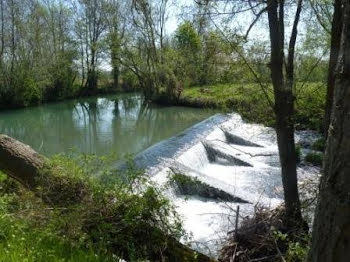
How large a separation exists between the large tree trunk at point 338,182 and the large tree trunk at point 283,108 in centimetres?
345

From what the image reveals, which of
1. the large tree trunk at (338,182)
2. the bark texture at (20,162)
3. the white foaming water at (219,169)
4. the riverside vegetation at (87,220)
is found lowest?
the white foaming water at (219,169)

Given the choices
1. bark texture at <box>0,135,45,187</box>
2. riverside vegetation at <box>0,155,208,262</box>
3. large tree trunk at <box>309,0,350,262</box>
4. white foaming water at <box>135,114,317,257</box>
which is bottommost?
white foaming water at <box>135,114,317,257</box>

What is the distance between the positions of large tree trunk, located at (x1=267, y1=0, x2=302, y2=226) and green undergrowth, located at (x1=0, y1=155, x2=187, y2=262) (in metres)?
1.93

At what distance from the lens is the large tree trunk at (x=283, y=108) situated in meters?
4.70

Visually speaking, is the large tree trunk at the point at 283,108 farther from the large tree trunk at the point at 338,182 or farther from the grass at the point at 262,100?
the large tree trunk at the point at 338,182

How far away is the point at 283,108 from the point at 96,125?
15.0 metres

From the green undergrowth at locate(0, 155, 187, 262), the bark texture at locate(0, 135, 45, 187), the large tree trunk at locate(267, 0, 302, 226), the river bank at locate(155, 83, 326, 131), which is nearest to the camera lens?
the green undergrowth at locate(0, 155, 187, 262)

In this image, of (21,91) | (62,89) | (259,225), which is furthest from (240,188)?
(62,89)

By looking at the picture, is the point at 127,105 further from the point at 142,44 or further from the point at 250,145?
the point at 250,145

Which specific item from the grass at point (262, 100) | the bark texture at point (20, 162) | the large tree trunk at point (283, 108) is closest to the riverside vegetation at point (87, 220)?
the bark texture at point (20, 162)

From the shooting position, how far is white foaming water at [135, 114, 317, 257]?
253 inches

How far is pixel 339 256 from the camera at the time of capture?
1.42m

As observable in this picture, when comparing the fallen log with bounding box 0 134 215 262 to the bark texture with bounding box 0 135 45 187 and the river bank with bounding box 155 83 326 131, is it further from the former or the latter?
the river bank with bounding box 155 83 326 131

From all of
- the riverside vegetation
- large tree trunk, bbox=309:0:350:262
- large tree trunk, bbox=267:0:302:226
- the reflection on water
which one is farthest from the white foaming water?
large tree trunk, bbox=309:0:350:262
